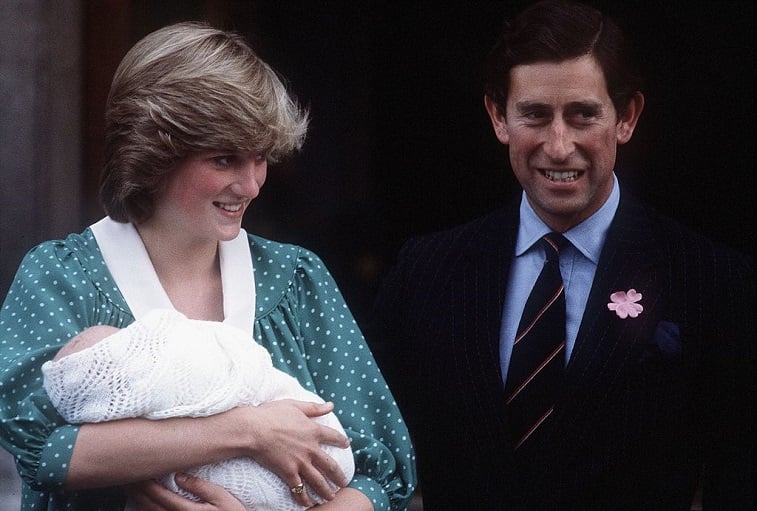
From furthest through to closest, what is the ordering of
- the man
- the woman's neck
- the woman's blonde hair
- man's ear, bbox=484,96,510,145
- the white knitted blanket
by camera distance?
man's ear, bbox=484,96,510,145 → the man → the woman's neck → the woman's blonde hair → the white knitted blanket

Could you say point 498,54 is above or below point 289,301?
above

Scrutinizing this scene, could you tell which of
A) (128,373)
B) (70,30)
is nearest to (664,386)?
(128,373)

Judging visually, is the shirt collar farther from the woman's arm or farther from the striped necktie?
the woman's arm

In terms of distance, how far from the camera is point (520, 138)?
9.13 feet

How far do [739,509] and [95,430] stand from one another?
1544 millimetres

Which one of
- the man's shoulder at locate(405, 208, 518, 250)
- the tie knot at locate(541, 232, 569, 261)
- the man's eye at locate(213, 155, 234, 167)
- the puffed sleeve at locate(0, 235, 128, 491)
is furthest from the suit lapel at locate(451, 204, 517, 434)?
the puffed sleeve at locate(0, 235, 128, 491)

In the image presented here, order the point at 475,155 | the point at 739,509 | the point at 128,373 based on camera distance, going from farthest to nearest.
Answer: the point at 475,155 → the point at 739,509 → the point at 128,373

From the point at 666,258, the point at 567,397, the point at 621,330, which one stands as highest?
the point at 666,258

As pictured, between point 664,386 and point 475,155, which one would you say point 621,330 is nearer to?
point 664,386

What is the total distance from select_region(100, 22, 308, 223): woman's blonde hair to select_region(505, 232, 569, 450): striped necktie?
749mm

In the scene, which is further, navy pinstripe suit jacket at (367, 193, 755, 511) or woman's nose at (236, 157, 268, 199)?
navy pinstripe suit jacket at (367, 193, 755, 511)

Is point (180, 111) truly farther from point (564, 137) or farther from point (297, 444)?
point (564, 137)

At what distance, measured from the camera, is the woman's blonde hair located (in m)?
2.50

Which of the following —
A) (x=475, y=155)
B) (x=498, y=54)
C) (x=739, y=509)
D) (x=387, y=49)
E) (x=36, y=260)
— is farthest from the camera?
(x=387, y=49)
